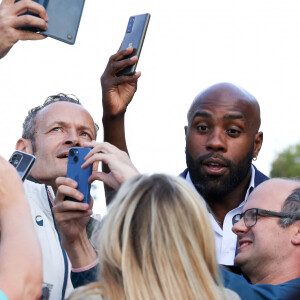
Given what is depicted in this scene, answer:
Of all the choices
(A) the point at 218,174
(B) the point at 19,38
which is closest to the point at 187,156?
(A) the point at 218,174

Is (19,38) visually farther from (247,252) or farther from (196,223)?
(247,252)

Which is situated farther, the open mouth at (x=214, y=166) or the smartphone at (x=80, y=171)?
the open mouth at (x=214, y=166)

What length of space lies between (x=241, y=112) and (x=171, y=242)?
197 cm

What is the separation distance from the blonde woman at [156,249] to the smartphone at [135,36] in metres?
1.37

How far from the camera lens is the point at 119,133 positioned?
4.14m

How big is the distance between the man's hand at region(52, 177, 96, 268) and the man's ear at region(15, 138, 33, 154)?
2.53ft

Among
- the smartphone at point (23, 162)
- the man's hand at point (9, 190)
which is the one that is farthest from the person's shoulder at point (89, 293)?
the smartphone at point (23, 162)

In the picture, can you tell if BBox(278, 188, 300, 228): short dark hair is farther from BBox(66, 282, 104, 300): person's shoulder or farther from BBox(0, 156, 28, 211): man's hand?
BBox(0, 156, 28, 211): man's hand

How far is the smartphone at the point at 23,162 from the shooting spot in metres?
2.80

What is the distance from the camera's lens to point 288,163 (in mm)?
57688

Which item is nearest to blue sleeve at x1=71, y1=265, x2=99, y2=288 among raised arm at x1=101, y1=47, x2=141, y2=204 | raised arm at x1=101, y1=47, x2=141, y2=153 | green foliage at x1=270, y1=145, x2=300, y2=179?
raised arm at x1=101, y1=47, x2=141, y2=204

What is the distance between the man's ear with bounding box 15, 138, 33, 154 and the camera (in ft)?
12.8

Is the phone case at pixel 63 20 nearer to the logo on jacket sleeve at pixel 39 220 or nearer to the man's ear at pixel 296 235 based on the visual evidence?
the logo on jacket sleeve at pixel 39 220

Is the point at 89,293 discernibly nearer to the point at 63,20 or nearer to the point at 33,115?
the point at 63,20
